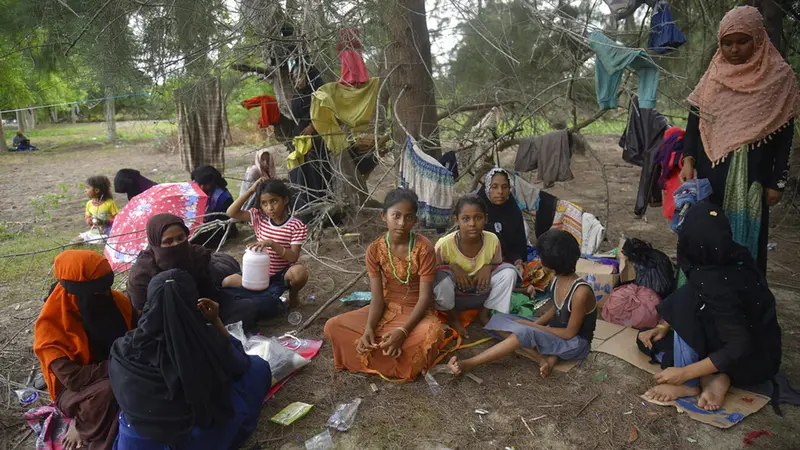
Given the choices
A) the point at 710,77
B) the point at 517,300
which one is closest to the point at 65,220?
the point at 517,300

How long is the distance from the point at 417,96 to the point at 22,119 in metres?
20.3

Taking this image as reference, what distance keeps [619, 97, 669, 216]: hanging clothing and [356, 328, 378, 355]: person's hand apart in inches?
91.7

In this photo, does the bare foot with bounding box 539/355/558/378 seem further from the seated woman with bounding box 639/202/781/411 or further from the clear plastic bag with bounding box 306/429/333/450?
the clear plastic bag with bounding box 306/429/333/450

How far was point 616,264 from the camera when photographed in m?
3.64

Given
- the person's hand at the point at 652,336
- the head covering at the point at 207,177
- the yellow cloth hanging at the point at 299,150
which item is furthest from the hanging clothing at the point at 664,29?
the head covering at the point at 207,177

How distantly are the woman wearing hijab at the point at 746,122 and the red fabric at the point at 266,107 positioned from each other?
13.6 ft

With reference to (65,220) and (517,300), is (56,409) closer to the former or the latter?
(517,300)

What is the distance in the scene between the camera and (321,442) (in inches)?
86.8

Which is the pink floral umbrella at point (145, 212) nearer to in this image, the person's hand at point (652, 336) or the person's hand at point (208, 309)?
the person's hand at point (208, 309)

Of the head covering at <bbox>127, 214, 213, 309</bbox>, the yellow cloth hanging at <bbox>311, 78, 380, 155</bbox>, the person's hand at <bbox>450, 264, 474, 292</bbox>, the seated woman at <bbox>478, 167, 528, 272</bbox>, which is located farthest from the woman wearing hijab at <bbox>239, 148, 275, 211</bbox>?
the person's hand at <bbox>450, 264, 474, 292</bbox>

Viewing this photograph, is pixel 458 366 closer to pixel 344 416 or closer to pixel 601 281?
pixel 344 416

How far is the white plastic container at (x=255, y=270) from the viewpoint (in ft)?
9.77

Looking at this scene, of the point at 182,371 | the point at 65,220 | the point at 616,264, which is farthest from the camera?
the point at 65,220

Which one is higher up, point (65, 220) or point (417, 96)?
point (417, 96)
